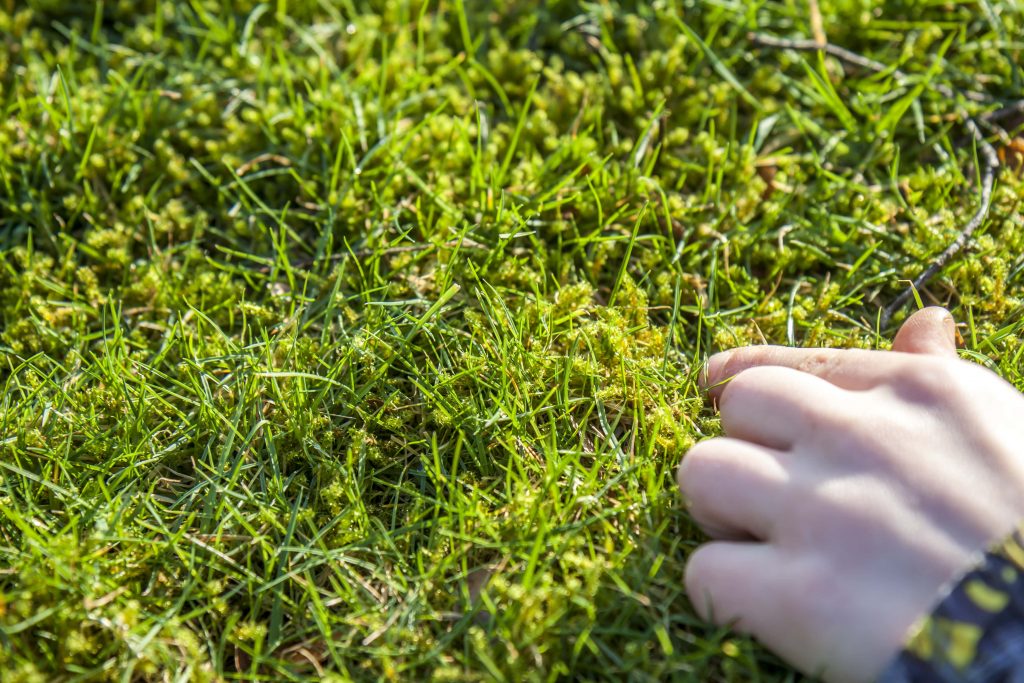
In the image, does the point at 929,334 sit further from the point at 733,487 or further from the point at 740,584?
the point at 740,584

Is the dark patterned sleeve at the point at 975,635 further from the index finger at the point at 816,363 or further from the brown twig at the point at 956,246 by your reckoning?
the brown twig at the point at 956,246

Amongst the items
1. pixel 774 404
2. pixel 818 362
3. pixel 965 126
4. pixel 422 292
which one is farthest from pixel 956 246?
pixel 422 292

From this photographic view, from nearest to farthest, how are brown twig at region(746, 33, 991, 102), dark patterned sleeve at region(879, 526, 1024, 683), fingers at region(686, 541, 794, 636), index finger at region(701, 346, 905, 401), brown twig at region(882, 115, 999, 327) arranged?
dark patterned sleeve at region(879, 526, 1024, 683) < fingers at region(686, 541, 794, 636) < index finger at region(701, 346, 905, 401) < brown twig at region(882, 115, 999, 327) < brown twig at region(746, 33, 991, 102)

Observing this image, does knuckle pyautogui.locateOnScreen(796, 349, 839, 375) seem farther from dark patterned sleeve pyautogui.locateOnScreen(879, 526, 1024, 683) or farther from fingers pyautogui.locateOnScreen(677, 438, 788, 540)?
dark patterned sleeve pyautogui.locateOnScreen(879, 526, 1024, 683)

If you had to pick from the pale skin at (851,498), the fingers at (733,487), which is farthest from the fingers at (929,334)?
the fingers at (733,487)

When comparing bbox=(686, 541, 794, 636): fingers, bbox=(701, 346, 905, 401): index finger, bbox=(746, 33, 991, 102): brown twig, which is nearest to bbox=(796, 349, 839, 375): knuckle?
bbox=(701, 346, 905, 401): index finger

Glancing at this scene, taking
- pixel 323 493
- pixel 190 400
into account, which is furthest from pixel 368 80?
pixel 323 493

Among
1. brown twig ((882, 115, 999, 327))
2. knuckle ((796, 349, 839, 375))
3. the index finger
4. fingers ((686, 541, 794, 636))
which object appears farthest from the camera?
brown twig ((882, 115, 999, 327))
